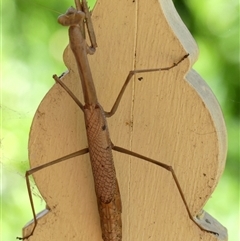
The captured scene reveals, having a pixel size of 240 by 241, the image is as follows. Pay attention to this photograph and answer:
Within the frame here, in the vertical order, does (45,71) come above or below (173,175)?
above

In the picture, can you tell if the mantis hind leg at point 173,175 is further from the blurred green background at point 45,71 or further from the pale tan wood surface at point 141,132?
the blurred green background at point 45,71

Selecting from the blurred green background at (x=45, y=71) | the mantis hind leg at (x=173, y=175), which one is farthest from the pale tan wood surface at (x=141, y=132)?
the blurred green background at (x=45, y=71)

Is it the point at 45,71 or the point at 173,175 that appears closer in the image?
the point at 173,175

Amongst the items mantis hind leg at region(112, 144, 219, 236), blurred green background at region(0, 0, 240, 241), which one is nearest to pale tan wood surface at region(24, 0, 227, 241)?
mantis hind leg at region(112, 144, 219, 236)

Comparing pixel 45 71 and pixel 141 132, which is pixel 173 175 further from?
pixel 45 71

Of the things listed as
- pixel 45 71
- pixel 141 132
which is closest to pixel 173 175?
pixel 141 132

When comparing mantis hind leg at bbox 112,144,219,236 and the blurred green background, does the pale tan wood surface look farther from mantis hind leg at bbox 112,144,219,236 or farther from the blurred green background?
the blurred green background
